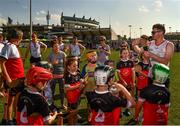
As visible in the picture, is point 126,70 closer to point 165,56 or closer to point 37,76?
point 165,56

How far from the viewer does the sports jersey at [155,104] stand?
21.2 feet

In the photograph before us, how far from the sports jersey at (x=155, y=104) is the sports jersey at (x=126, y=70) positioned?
203 inches

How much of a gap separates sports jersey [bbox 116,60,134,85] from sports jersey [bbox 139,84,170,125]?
5.15 m

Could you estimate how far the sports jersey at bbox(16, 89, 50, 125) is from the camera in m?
5.89

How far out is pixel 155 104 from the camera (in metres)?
6.53

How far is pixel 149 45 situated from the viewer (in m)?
9.07

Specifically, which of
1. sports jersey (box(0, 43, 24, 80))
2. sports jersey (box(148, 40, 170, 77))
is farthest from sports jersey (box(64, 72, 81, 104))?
sports jersey (box(148, 40, 170, 77))

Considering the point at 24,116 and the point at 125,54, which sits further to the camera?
the point at 125,54

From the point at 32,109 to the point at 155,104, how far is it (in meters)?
2.14

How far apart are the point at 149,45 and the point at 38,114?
13.2 feet

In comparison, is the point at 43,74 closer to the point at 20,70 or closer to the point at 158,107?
the point at 158,107

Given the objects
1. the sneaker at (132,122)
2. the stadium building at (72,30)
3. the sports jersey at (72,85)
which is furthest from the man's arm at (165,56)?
the stadium building at (72,30)

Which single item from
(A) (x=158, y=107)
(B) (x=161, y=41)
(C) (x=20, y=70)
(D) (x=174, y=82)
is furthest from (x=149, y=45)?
(D) (x=174, y=82)

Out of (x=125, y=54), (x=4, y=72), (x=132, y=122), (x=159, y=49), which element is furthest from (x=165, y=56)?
(x=4, y=72)
